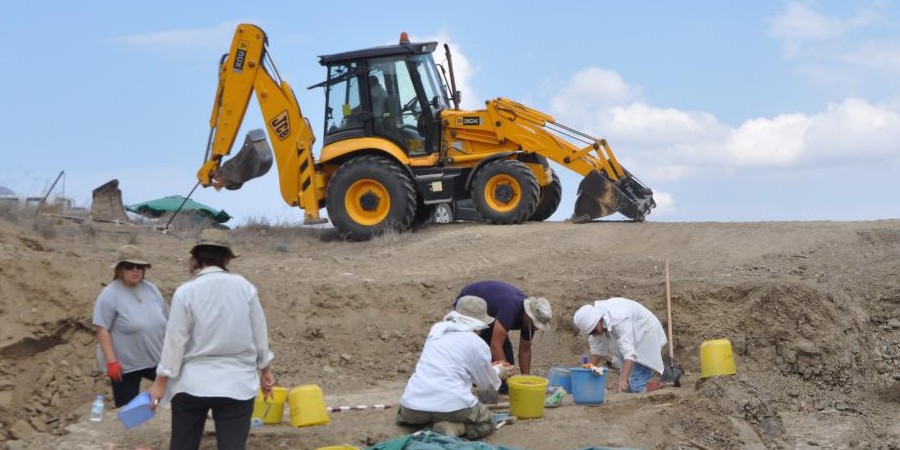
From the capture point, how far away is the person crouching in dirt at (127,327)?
776 centimetres

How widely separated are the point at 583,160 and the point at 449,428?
944 centimetres

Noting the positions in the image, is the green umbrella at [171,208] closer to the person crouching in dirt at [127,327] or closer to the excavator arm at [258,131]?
the excavator arm at [258,131]

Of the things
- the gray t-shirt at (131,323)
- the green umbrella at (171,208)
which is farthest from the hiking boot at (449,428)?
the green umbrella at (171,208)

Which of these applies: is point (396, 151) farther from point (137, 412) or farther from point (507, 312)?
point (137, 412)

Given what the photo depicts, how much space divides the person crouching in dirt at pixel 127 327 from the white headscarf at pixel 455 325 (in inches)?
77.8

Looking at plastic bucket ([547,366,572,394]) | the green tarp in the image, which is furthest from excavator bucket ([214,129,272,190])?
the green tarp

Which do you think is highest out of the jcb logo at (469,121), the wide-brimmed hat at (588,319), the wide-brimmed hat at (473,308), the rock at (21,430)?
the jcb logo at (469,121)

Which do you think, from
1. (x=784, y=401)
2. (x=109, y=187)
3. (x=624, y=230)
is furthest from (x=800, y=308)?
(x=109, y=187)

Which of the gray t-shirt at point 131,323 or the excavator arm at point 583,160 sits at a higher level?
the excavator arm at point 583,160

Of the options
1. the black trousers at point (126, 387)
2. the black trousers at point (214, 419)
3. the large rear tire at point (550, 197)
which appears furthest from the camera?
the large rear tire at point (550, 197)

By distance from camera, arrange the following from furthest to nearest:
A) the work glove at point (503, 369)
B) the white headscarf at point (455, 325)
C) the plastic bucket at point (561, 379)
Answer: the plastic bucket at point (561, 379) → the work glove at point (503, 369) → the white headscarf at point (455, 325)

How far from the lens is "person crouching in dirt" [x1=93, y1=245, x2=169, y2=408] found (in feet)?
25.5

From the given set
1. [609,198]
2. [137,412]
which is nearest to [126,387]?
[137,412]

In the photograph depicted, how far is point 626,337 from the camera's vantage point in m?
10.1
